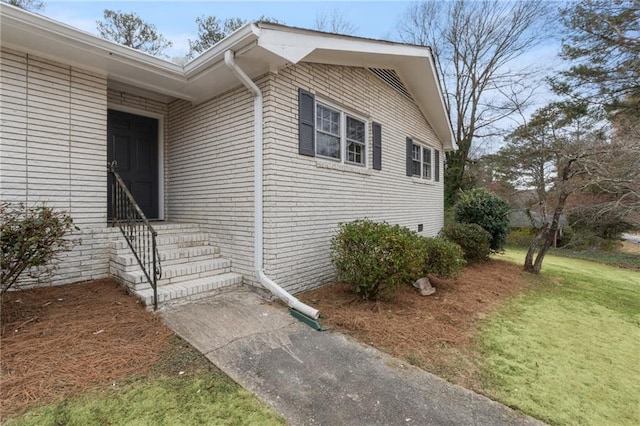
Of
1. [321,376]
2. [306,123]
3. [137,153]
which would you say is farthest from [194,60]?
[321,376]

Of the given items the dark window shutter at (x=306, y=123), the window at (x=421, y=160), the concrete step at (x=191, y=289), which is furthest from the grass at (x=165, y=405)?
the window at (x=421, y=160)

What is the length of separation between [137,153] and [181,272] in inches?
111

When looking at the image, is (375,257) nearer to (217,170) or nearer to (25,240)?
(217,170)

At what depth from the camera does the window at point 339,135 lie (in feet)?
18.3

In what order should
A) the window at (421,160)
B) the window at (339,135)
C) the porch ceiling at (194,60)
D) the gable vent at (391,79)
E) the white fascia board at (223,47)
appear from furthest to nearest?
the window at (421,160) < the gable vent at (391,79) < the window at (339,135) < the white fascia board at (223,47) < the porch ceiling at (194,60)

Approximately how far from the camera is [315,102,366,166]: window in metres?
5.57

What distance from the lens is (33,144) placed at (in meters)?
4.03

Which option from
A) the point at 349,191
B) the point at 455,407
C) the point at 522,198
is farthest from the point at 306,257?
the point at 522,198

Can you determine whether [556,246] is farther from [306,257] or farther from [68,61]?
[68,61]

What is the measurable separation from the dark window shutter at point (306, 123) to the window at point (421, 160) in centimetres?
436

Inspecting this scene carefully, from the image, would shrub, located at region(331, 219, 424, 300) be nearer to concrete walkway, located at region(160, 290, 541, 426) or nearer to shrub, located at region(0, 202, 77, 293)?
concrete walkway, located at region(160, 290, 541, 426)

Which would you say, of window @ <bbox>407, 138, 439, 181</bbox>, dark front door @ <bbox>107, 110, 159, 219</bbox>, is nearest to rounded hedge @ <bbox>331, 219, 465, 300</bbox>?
dark front door @ <bbox>107, 110, 159, 219</bbox>

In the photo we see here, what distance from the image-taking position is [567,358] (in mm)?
3332

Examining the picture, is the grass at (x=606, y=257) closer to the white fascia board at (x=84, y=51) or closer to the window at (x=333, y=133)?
the window at (x=333, y=133)
